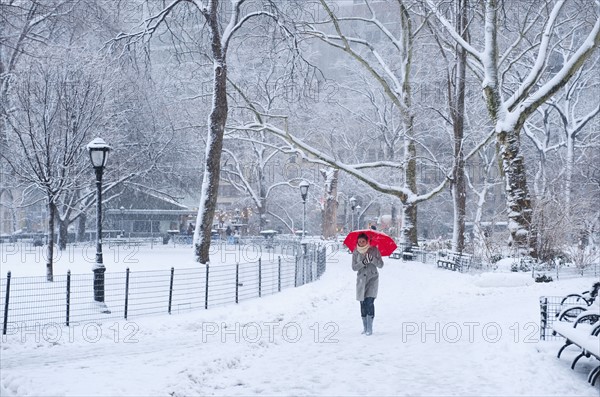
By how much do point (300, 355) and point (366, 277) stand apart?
2478mm

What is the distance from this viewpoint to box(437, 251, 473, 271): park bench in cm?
2734

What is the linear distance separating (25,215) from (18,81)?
155ft

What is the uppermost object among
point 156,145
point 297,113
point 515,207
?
point 297,113

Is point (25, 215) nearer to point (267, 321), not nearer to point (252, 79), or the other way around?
point (252, 79)

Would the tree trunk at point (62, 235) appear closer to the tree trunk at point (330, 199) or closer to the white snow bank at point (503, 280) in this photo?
the tree trunk at point (330, 199)

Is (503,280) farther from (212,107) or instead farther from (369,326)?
(212,107)

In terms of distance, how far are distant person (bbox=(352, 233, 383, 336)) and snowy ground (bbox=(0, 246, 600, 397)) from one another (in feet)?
1.39

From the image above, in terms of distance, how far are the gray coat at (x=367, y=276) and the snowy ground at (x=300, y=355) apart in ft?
2.64

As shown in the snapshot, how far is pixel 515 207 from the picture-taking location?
2311cm

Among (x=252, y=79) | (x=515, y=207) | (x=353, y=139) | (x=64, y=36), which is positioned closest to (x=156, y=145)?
(x=64, y=36)

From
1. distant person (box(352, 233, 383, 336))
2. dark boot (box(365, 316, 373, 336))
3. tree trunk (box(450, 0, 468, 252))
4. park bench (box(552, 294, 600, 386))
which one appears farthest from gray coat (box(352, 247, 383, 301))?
tree trunk (box(450, 0, 468, 252))

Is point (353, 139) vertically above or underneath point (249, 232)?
above

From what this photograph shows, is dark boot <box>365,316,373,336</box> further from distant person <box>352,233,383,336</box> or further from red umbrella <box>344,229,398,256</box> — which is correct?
red umbrella <box>344,229,398,256</box>

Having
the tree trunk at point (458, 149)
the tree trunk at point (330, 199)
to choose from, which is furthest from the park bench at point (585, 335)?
the tree trunk at point (330, 199)
